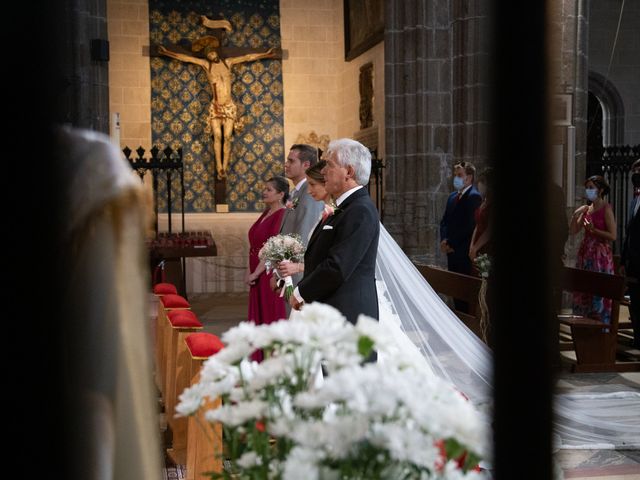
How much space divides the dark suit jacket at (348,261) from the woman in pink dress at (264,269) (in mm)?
2037

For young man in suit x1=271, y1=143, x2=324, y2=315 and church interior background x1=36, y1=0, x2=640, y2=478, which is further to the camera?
church interior background x1=36, y1=0, x2=640, y2=478

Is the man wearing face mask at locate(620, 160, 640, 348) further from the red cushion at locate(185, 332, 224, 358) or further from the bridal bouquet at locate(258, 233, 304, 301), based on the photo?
the red cushion at locate(185, 332, 224, 358)

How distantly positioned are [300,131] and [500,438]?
590 inches

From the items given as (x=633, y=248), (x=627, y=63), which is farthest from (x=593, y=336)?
(x=627, y=63)

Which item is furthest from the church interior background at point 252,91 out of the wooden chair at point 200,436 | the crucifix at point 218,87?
the wooden chair at point 200,436

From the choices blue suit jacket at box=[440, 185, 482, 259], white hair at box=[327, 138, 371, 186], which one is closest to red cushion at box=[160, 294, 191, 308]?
white hair at box=[327, 138, 371, 186]

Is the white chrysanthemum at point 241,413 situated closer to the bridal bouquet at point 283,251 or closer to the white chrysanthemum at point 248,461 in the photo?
the white chrysanthemum at point 248,461

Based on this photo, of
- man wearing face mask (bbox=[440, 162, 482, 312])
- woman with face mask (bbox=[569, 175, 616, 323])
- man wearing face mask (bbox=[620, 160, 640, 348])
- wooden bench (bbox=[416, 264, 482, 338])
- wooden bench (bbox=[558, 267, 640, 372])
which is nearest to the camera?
wooden bench (bbox=[416, 264, 482, 338])

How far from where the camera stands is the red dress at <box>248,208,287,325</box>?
611 centimetres

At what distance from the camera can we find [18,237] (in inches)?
32.6

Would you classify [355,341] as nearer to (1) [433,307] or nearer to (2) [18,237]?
(2) [18,237]

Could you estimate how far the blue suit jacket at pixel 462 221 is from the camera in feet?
27.1

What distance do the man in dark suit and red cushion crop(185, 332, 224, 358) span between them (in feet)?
1.49

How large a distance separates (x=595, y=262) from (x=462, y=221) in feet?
5.36
